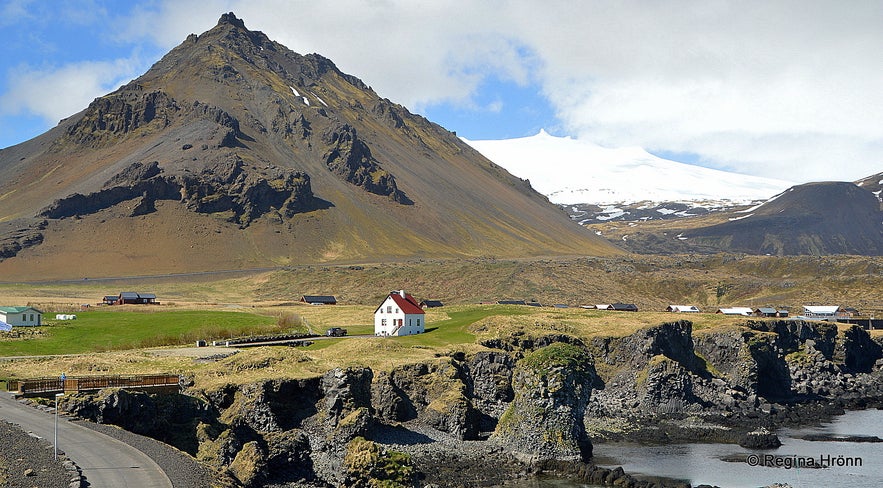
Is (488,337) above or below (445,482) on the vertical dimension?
above

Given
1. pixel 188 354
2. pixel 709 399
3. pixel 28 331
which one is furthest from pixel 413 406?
pixel 28 331

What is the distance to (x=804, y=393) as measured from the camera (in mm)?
99562

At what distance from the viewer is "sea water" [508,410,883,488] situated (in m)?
58.2

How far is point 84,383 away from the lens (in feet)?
184

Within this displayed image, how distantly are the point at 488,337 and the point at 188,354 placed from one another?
103 feet

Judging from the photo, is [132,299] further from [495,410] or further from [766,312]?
[766,312]

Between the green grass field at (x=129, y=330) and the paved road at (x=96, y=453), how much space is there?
2961 cm

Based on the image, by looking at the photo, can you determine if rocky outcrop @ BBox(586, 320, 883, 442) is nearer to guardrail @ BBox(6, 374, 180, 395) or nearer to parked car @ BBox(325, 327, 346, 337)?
parked car @ BBox(325, 327, 346, 337)

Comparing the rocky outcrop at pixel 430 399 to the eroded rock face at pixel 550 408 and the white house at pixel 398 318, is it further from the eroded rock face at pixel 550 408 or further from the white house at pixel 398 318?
the white house at pixel 398 318

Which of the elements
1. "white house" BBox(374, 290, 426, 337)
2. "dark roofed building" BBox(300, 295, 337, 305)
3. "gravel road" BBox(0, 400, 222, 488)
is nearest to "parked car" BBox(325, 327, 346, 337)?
"white house" BBox(374, 290, 426, 337)

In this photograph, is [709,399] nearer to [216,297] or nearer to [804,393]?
[804,393]

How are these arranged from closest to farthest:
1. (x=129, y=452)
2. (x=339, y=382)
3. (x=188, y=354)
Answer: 1. (x=129, y=452)
2. (x=339, y=382)
3. (x=188, y=354)

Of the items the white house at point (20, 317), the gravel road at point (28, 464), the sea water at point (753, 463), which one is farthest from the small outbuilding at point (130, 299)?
the gravel road at point (28, 464)

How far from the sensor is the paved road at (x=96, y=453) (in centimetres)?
3706
